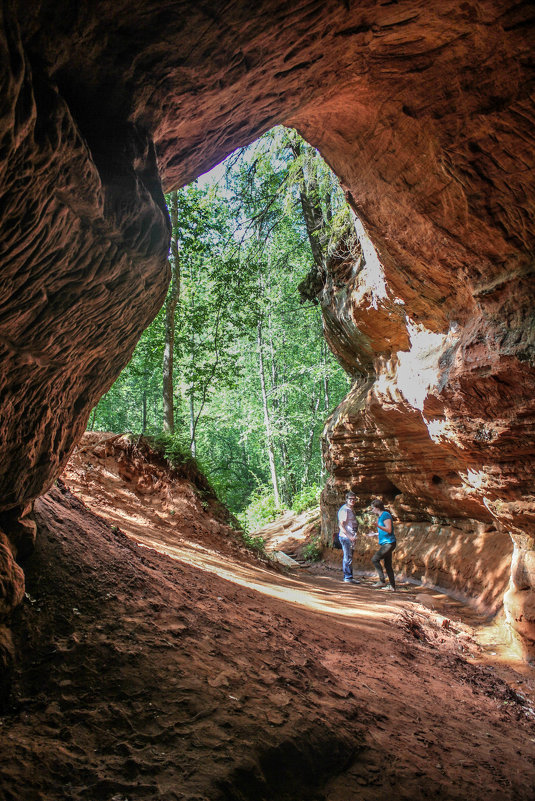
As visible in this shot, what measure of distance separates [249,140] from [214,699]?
14.3 ft

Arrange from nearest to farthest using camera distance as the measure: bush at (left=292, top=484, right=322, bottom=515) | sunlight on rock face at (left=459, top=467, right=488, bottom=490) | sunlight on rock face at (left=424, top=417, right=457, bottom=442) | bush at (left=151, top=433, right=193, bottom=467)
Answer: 1. sunlight on rock face at (left=459, top=467, right=488, bottom=490)
2. sunlight on rock face at (left=424, top=417, right=457, bottom=442)
3. bush at (left=151, top=433, right=193, bottom=467)
4. bush at (left=292, top=484, right=322, bottom=515)

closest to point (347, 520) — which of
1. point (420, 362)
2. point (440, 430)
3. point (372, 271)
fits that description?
point (440, 430)

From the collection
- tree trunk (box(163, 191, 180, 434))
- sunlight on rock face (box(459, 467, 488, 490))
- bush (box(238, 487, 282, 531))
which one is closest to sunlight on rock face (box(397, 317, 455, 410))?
sunlight on rock face (box(459, 467, 488, 490))

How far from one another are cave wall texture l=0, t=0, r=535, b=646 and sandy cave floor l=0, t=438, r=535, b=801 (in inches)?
20.6

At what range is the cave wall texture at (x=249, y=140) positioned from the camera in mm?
2049

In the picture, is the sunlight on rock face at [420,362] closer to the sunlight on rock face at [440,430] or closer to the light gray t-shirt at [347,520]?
the sunlight on rock face at [440,430]

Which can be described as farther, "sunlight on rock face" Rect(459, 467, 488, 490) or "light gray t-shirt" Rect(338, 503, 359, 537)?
"light gray t-shirt" Rect(338, 503, 359, 537)

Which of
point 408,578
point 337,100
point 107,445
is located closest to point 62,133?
point 337,100

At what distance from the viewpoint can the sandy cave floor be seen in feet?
6.46

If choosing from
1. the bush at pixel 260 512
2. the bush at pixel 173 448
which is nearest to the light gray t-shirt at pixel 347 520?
the bush at pixel 173 448

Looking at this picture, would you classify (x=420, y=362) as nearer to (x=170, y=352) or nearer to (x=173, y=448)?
(x=173, y=448)

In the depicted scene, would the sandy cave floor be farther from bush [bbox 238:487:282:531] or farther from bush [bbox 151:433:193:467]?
bush [bbox 238:487:282:531]

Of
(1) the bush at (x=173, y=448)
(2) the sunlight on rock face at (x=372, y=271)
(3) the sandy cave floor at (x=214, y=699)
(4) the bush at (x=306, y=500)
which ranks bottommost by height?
(3) the sandy cave floor at (x=214, y=699)

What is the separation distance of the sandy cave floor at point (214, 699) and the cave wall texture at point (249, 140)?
1.71 feet
